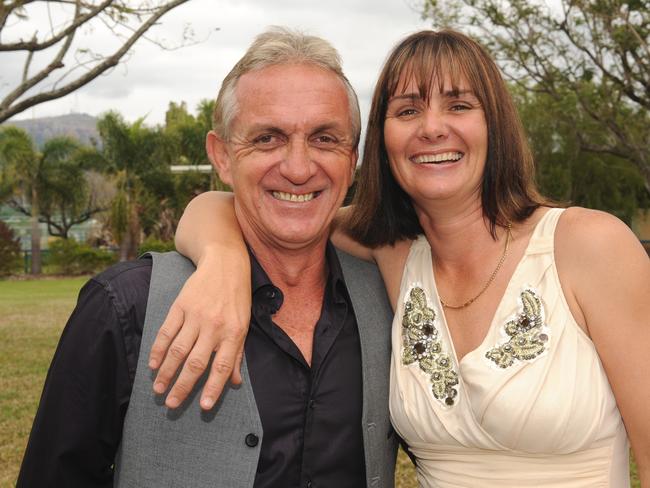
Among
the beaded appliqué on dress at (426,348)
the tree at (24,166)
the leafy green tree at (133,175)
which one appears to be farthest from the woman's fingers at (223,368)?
the tree at (24,166)

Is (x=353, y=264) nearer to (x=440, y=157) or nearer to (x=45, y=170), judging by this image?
(x=440, y=157)

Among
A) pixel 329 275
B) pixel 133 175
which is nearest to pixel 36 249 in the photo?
pixel 133 175

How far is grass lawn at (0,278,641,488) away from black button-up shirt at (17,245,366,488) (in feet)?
13.3

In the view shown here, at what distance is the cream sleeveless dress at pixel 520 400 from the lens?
264cm

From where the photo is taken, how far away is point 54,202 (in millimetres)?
43875

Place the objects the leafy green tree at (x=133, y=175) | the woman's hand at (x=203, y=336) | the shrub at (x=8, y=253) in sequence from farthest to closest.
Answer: the shrub at (x=8, y=253) → the leafy green tree at (x=133, y=175) → the woman's hand at (x=203, y=336)

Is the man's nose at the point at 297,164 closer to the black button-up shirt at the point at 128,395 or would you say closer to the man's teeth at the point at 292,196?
the man's teeth at the point at 292,196

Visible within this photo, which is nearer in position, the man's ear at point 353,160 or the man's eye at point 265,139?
the man's eye at point 265,139

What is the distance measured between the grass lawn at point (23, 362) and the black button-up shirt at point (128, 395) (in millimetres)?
4065

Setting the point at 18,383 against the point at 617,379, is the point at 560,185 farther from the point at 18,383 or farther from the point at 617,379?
the point at 617,379

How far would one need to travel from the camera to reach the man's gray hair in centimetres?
268

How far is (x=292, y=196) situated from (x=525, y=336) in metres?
1.01

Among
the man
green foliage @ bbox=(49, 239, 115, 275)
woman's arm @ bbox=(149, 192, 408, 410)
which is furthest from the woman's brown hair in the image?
green foliage @ bbox=(49, 239, 115, 275)

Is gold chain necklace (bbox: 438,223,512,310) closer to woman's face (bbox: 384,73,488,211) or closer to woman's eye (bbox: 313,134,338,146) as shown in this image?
woman's face (bbox: 384,73,488,211)
